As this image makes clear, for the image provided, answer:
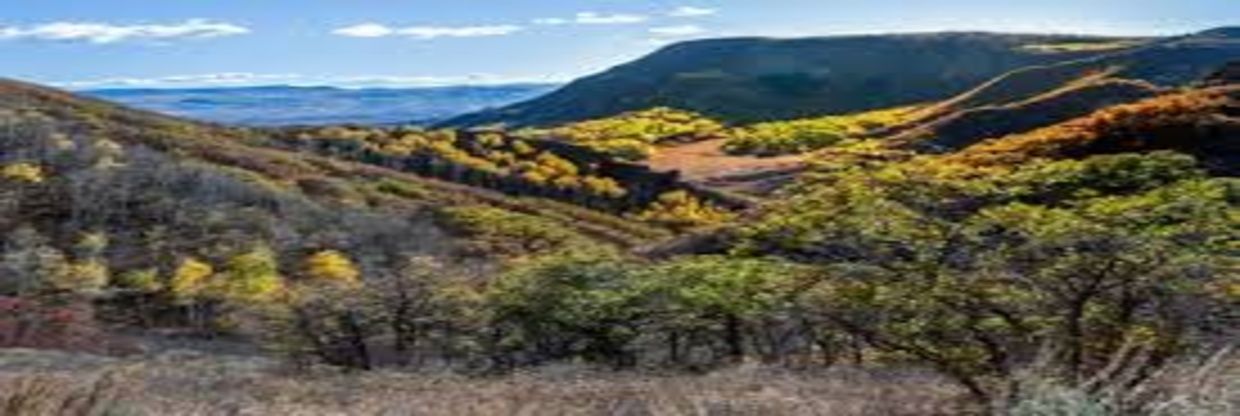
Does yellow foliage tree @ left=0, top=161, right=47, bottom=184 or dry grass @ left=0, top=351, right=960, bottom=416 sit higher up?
dry grass @ left=0, top=351, right=960, bottom=416

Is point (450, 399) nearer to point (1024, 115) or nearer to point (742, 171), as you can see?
point (742, 171)

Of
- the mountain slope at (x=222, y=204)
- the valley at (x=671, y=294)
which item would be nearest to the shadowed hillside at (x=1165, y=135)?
the valley at (x=671, y=294)

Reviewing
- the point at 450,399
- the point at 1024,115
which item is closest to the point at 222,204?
the point at 450,399

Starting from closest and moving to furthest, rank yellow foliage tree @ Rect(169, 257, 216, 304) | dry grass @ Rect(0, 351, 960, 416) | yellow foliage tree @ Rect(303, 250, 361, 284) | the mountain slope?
dry grass @ Rect(0, 351, 960, 416), yellow foliage tree @ Rect(169, 257, 216, 304), yellow foliage tree @ Rect(303, 250, 361, 284), the mountain slope

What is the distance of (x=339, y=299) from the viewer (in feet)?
132

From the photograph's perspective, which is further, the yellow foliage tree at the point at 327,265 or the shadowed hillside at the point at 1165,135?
the yellow foliage tree at the point at 327,265

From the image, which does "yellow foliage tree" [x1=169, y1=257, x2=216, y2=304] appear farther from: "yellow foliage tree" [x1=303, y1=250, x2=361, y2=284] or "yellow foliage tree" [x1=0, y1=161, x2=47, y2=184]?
"yellow foliage tree" [x1=0, y1=161, x2=47, y2=184]

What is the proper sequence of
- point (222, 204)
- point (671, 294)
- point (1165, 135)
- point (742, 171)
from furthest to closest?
point (742, 171) → point (222, 204) → point (1165, 135) → point (671, 294)

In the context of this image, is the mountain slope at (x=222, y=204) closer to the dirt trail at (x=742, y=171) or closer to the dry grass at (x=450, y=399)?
the dirt trail at (x=742, y=171)

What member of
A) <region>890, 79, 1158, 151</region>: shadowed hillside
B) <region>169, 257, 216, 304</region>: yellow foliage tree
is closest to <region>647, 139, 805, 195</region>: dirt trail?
<region>890, 79, 1158, 151</region>: shadowed hillside

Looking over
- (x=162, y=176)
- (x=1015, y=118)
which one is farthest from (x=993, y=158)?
(x=1015, y=118)

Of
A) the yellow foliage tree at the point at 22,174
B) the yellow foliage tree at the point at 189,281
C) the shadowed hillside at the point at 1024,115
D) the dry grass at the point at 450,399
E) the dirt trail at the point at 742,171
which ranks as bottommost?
the dirt trail at the point at 742,171

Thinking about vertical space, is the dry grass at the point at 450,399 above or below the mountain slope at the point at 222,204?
above

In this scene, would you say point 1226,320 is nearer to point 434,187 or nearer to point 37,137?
point 37,137
